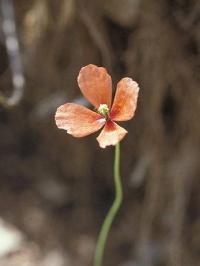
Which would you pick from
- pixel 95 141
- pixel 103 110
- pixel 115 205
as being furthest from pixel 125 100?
pixel 95 141

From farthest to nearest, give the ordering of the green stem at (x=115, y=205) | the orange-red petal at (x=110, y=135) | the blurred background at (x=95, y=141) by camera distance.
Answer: the blurred background at (x=95, y=141)
the green stem at (x=115, y=205)
the orange-red petal at (x=110, y=135)

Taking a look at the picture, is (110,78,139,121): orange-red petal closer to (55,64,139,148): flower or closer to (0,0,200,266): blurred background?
(55,64,139,148): flower

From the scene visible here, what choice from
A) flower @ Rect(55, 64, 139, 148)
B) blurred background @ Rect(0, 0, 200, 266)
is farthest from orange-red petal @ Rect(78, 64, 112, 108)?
blurred background @ Rect(0, 0, 200, 266)

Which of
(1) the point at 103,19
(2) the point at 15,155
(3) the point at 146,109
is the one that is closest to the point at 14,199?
(2) the point at 15,155

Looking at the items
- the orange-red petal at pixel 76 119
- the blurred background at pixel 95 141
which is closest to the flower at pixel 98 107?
the orange-red petal at pixel 76 119

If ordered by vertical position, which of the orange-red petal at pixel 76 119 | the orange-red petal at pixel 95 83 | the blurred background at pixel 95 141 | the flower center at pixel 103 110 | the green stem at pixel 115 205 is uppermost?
the blurred background at pixel 95 141

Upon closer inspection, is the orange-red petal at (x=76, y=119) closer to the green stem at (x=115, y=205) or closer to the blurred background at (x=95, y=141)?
the green stem at (x=115, y=205)
